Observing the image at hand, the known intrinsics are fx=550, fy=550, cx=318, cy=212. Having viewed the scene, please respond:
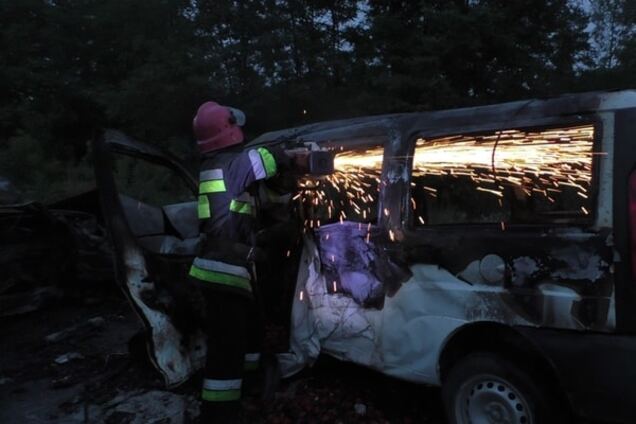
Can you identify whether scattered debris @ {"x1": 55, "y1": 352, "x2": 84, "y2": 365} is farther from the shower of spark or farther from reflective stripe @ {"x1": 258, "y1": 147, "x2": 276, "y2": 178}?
reflective stripe @ {"x1": 258, "y1": 147, "x2": 276, "y2": 178}

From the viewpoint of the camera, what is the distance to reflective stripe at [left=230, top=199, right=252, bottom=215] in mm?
3426

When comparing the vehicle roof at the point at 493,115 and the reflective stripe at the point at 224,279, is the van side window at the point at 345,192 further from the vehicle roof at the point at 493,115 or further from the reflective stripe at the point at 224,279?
the reflective stripe at the point at 224,279

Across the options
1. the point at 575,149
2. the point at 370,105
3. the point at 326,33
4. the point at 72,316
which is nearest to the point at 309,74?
the point at 326,33

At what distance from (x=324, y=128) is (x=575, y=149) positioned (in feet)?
5.81

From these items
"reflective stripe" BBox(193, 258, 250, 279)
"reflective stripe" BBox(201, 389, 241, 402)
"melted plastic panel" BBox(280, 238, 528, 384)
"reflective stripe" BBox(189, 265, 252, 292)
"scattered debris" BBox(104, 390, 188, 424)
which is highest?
"reflective stripe" BBox(193, 258, 250, 279)

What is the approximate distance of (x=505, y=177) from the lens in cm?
317

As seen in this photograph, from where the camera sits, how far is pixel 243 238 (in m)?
3.48

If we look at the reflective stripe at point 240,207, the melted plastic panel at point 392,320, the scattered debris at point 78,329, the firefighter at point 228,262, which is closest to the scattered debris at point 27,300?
the scattered debris at point 78,329

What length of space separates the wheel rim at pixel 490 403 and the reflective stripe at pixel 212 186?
1837mm

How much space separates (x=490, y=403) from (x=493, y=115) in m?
1.46

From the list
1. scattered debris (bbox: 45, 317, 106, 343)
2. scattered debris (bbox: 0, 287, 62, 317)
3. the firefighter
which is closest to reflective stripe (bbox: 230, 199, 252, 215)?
the firefighter

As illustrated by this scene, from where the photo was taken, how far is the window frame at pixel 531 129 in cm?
246

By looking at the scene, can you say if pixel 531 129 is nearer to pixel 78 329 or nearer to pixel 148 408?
pixel 148 408

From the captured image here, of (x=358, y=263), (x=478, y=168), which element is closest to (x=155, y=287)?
(x=358, y=263)
